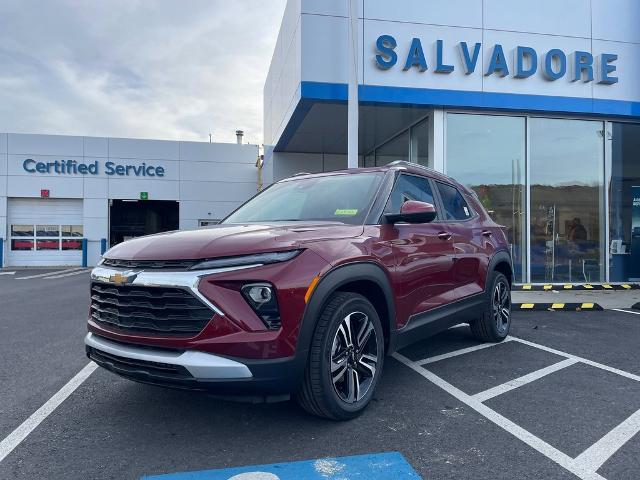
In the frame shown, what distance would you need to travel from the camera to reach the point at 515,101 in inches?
417

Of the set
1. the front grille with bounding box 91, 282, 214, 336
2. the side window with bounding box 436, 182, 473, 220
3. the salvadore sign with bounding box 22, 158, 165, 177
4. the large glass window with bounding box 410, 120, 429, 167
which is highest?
the salvadore sign with bounding box 22, 158, 165, 177

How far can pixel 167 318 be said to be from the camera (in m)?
2.90

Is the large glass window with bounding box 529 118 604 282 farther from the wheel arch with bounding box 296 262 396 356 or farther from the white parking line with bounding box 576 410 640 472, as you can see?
the wheel arch with bounding box 296 262 396 356

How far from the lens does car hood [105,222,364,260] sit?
2932 millimetres

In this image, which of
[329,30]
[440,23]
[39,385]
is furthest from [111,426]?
[440,23]

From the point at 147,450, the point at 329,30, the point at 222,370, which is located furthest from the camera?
the point at 329,30

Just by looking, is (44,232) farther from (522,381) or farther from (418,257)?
(522,381)

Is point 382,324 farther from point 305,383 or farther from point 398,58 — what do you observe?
point 398,58

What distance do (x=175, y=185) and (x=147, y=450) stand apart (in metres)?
21.7

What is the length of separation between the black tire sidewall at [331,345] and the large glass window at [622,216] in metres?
10.6

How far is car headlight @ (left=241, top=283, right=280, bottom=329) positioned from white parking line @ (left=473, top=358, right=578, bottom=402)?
199 cm

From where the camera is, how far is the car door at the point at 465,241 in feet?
15.7

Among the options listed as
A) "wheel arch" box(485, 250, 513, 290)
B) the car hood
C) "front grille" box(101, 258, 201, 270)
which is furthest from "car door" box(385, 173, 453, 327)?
"front grille" box(101, 258, 201, 270)

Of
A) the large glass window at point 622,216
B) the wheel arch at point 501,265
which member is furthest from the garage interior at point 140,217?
the wheel arch at point 501,265
